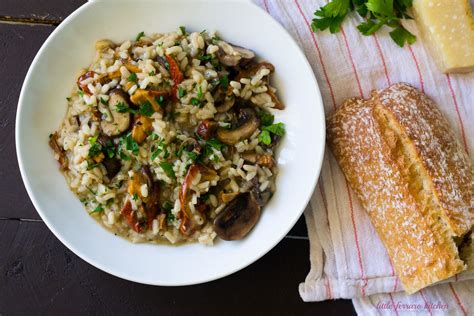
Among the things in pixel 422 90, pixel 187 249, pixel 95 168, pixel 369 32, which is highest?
pixel 369 32

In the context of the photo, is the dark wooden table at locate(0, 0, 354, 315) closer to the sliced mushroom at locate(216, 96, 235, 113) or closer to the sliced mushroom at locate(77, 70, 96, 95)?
the sliced mushroom at locate(77, 70, 96, 95)

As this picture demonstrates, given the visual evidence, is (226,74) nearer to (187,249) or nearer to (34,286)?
(187,249)

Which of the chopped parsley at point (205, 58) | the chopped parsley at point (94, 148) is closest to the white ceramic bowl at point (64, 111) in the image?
the chopped parsley at point (205, 58)

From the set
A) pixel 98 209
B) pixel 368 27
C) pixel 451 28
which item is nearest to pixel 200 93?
pixel 98 209

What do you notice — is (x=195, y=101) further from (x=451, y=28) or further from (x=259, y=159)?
(x=451, y=28)

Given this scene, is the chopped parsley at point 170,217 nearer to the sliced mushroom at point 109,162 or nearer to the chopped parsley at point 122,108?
the sliced mushroom at point 109,162

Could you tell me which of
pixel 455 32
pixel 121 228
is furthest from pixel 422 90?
pixel 121 228

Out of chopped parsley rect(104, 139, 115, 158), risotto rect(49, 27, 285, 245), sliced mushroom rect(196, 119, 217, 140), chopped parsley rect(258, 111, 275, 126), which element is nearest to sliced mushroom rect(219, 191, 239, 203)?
risotto rect(49, 27, 285, 245)
